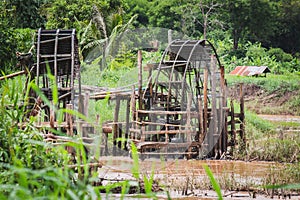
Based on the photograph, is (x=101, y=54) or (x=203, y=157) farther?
(x=101, y=54)

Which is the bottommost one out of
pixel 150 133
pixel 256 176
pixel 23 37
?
pixel 256 176

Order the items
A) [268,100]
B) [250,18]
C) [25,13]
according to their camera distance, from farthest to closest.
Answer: [250,18] → [268,100] → [25,13]

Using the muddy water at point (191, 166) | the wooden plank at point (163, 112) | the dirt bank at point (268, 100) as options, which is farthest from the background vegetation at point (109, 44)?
the wooden plank at point (163, 112)

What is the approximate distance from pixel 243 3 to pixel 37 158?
102 ft

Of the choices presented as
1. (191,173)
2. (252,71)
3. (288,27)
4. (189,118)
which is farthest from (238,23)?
(191,173)

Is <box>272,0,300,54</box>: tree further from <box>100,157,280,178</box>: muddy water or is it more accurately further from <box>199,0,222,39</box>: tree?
<box>100,157,280,178</box>: muddy water

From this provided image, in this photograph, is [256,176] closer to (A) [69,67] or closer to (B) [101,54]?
(A) [69,67]

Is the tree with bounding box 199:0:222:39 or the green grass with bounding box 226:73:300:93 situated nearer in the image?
the green grass with bounding box 226:73:300:93

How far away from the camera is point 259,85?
2625cm

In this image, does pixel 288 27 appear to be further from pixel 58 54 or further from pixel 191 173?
pixel 58 54

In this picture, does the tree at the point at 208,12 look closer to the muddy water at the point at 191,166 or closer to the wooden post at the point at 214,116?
the wooden post at the point at 214,116

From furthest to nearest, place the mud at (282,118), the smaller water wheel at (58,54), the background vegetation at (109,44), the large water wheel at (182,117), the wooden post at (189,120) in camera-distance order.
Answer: the mud at (282,118) → the large water wheel at (182,117) → the wooden post at (189,120) → the smaller water wheel at (58,54) → the background vegetation at (109,44)

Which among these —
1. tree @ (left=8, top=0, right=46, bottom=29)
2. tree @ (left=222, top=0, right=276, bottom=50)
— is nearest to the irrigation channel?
tree @ (left=8, top=0, right=46, bottom=29)

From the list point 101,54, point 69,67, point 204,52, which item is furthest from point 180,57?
point 101,54
